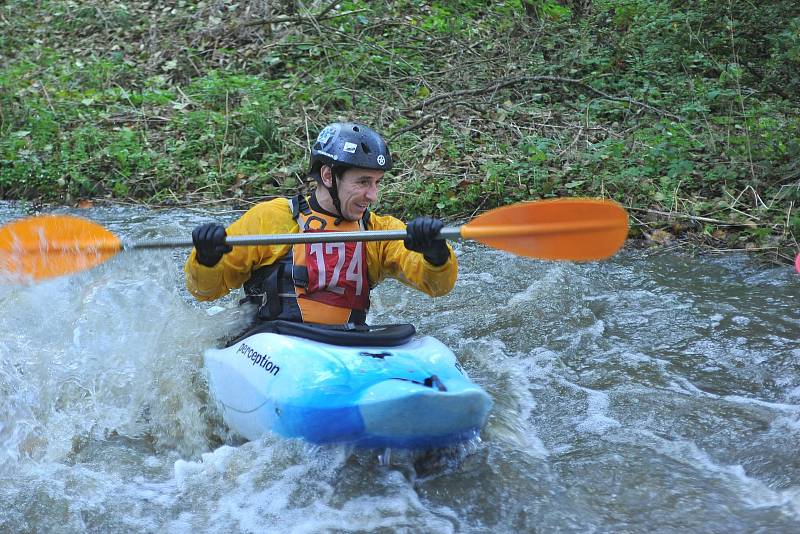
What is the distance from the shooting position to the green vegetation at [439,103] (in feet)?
21.4

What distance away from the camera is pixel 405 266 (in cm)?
388

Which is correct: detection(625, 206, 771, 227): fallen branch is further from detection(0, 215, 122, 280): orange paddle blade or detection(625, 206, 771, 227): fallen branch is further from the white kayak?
detection(0, 215, 122, 280): orange paddle blade

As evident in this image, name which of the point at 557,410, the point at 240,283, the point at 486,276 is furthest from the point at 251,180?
the point at 557,410

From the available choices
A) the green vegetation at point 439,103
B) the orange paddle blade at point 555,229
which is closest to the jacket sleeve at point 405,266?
the orange paddle blade at point 555,229

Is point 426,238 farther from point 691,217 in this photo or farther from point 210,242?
point 691,217

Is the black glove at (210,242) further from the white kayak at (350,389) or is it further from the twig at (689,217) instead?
the twig at (689,217)

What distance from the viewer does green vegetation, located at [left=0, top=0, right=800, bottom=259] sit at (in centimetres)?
653

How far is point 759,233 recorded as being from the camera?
5.80 m

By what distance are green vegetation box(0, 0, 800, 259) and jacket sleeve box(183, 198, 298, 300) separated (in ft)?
9.41

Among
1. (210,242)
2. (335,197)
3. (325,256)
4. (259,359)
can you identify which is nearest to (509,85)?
(335,197)

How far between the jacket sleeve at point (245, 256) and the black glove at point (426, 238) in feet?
2.07

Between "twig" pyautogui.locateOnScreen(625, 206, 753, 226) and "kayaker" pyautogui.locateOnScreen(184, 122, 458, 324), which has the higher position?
"kayaker" pyautogui.locateOnScreen(184, 122, 458, 324)

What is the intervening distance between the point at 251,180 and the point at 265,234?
154 inches

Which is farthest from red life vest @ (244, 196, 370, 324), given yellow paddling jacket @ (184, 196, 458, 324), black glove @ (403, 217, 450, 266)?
black glove @ (403, 217, 450, 266)
